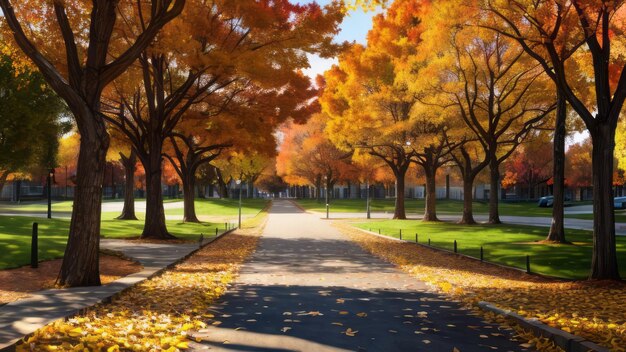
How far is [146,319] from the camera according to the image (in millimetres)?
7172

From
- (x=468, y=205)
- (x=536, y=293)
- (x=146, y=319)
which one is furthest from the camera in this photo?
(x=468, y=205)

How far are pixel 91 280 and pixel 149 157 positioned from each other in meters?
13.0

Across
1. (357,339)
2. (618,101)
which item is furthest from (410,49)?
(357,339)

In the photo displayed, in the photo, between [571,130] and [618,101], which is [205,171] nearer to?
[571,130]

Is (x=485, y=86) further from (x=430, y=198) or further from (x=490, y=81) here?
(x=430, y=198)

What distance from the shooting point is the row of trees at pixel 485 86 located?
38.8 feet

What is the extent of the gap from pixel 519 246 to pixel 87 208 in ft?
46.8

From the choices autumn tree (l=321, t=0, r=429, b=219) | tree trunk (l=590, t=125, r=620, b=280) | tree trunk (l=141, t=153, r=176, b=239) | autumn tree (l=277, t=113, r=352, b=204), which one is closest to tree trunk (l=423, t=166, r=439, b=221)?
autumn tree (l=321, t=0, r=429, b=219)

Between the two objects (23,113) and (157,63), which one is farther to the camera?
(23,113)

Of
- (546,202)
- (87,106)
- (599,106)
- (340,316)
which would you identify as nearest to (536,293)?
(340,316)

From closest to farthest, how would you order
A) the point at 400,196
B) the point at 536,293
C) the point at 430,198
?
the point at 536,293 < the point at 430,198 < the point at 400,196

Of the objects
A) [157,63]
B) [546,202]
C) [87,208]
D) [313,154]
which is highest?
[157,63]

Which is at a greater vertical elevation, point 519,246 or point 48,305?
point 48,305

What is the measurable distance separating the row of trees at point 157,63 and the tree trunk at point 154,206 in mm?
41
